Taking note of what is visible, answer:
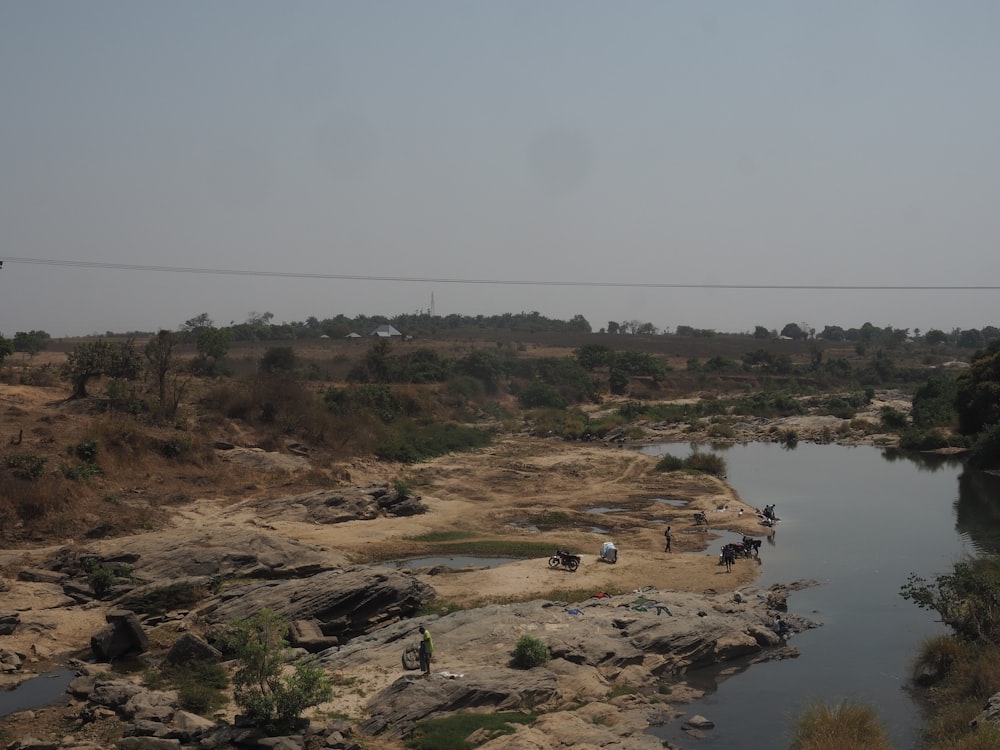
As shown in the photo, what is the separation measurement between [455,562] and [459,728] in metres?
16.1

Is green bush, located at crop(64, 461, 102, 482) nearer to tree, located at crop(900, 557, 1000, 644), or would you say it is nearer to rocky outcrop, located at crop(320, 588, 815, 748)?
rocky outcrop, located at crop(320, 588, 815, 748)

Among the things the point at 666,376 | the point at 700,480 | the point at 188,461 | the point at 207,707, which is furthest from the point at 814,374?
the point at 207,707

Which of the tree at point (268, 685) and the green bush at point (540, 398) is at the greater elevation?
the green bush at point (540, 398)

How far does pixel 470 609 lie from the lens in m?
25.7

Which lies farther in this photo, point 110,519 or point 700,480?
point 700,480

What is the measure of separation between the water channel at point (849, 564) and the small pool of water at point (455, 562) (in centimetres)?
975

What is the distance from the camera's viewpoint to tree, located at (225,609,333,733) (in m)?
17.4

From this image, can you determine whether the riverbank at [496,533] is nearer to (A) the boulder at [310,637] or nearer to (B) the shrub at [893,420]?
(A) the boulder at [310,637]

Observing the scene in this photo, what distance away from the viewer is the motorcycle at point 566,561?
31.2 m

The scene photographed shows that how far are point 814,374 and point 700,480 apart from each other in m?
69.0

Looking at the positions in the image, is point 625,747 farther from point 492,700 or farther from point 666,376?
point 666,376

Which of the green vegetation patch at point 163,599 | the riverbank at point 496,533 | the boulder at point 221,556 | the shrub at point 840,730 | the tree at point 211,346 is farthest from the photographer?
the tree at point 211,346

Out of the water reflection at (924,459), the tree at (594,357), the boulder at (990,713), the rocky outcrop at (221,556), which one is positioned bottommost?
the rocky outcrop at (221,556)

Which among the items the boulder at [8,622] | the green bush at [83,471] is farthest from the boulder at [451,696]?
the green bush at [83,471]
